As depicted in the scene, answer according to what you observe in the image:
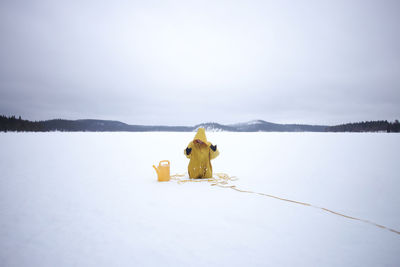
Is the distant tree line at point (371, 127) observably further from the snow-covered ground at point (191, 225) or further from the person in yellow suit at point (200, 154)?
the person in yellow suit at point (200, 154)

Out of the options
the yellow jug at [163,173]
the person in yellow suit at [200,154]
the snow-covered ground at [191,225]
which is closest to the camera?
the snow-covered ground at [191,225]

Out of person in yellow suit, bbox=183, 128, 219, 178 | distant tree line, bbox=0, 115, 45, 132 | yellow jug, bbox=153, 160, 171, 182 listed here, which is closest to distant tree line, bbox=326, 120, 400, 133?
person in yellow suit, bbox=183, 128, 219, 178

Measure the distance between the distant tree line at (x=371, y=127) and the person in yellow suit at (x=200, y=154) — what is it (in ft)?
173

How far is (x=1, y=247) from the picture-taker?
189 centimetres

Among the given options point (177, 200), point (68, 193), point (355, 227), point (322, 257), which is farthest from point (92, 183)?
point (355, 227)

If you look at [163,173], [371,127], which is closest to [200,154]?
[163,173]

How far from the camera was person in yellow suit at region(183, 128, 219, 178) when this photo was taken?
4547mm

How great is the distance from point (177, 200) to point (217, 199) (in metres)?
0.70

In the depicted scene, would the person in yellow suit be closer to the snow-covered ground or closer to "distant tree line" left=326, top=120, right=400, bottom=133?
the snow-covered ground

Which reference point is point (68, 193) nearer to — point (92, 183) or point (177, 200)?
point (92, 183)

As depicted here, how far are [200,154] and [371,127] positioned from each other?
57.1 meters

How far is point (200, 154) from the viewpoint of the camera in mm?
4562

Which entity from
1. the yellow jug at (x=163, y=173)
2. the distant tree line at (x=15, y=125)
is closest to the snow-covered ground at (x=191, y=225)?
the yellow jug at (x=163, y=173)

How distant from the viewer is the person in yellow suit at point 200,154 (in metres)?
4.55
